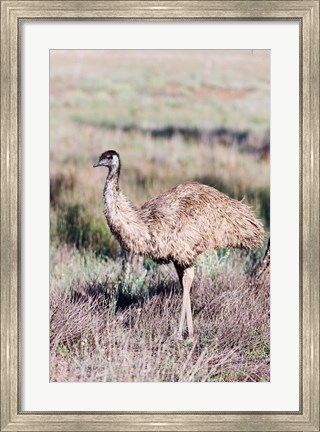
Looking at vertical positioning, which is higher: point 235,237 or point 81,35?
point 81,35

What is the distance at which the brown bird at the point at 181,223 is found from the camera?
5820 millimetres

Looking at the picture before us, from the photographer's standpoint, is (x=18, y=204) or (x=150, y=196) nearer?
(x=18, y=204)

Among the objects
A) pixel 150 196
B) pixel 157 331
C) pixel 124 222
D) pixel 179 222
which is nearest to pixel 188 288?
pixel 157 331

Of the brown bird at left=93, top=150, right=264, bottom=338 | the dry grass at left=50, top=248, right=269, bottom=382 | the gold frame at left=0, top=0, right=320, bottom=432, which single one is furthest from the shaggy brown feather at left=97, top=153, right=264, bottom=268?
the gold frame at left=0, top=0, right=320, bottom=432

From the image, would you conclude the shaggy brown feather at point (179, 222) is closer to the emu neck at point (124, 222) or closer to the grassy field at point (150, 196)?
the emu neck at point (124, 222)

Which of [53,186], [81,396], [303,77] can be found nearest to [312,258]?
[303,77]

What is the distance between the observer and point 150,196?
752cm

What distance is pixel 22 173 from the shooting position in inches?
214

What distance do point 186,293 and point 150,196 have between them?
5.94ft

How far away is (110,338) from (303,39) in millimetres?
2419

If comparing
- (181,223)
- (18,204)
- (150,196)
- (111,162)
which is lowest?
(181,223)

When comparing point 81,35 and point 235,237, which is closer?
point 81,35

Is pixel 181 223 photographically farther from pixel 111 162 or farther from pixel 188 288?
pixel 111 162

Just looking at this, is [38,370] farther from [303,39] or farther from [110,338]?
[303,39]
